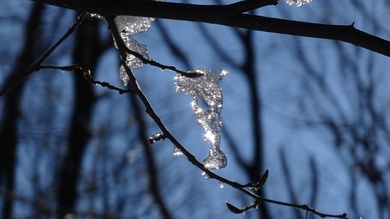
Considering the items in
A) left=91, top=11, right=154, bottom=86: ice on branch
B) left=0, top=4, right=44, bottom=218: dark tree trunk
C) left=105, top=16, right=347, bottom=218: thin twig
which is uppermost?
left=0, top=4, right=44, bottom=218: dark tree trunk

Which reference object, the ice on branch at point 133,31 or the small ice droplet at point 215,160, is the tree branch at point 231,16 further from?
the small ice droplet at point 215,160

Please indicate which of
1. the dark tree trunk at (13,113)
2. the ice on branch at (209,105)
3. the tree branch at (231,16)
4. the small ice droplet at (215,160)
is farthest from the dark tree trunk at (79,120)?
the tree branch at (231,16)

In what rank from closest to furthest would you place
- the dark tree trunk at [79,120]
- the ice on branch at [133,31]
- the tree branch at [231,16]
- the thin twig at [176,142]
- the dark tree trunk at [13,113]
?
the tree branch at [231,16] → the thin twig at [176,142] → the ice on branch at [133,31] → the dark tree trunk at [13,113] → the dark tree trunk at [79,120]

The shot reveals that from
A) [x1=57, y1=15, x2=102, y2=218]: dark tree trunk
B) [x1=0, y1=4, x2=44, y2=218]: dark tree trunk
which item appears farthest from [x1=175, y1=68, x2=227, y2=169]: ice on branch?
[x1=57, y1=15, x2=102, y2=218]: dark tree trunk

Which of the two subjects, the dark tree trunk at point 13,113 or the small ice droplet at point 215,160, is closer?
the small ice droplet at point 215,160

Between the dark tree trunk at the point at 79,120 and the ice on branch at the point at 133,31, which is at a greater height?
the dark tree trunk at the point at 79,120

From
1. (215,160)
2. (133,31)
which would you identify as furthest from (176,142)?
(133,31)

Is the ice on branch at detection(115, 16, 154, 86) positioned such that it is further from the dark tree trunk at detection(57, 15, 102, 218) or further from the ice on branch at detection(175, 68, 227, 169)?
the dark tree trunk at detection(57, 15, 102, 218)
